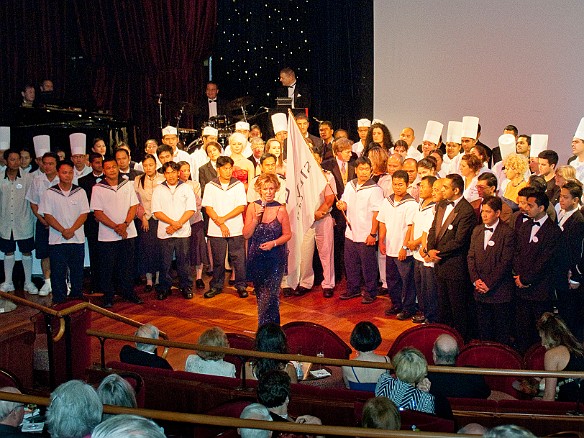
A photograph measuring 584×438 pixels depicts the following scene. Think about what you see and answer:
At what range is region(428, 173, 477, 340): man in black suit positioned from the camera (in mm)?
7270

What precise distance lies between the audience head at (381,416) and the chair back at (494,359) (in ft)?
6.36

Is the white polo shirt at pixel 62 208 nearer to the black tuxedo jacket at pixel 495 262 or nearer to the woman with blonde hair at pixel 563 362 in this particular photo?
the black tuxedo jacket at pixel 495 262

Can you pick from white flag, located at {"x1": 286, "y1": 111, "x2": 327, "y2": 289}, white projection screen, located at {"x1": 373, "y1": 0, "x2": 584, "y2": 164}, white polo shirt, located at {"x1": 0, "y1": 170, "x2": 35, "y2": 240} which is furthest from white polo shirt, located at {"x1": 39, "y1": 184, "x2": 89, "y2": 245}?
white projection screen, located at {"x1": 373, "y1": 0, "x2": 584, "y2": 164}

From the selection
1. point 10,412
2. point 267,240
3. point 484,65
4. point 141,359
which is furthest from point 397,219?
point 10,412

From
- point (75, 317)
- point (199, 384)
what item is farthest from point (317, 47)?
point (199, 384)

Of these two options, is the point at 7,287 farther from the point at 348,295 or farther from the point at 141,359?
the point at 141,359

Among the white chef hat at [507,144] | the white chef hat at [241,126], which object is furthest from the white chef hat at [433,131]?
the white chef hat at [241,126]

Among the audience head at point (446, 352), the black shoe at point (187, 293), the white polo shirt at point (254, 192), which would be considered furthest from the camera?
the black shoe at point (187, 293)

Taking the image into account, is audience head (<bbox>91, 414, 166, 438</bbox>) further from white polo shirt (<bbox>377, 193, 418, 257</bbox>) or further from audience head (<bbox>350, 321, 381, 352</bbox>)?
white polo shirt (<bbox>377, 193, 418, 257</bbox>)

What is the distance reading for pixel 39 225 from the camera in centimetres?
920

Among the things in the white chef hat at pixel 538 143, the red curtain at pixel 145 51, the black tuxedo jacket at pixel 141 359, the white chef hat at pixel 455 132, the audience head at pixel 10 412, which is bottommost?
the black tuxedo jacket at pixel 141 359

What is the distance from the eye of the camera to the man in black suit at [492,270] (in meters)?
6.91

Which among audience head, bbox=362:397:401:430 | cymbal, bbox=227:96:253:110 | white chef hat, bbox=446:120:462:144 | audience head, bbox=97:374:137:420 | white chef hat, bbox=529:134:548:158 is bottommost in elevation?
audience head, bbox=362:397:401:430

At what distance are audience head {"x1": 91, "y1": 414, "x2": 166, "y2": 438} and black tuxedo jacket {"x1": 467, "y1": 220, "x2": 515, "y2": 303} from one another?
4.87 meters
